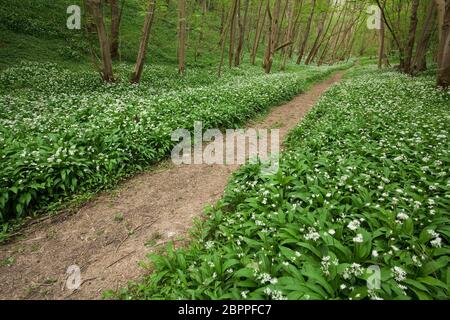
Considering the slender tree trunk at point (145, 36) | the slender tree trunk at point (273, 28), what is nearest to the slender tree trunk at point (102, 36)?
the slender tree trunk at point (145, 36)

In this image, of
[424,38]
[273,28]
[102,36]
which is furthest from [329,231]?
[273,28]

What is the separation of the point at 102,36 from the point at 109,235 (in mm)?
11055

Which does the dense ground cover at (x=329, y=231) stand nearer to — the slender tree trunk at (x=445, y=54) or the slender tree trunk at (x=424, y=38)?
the slender tree trunk at (x=445, y=54)

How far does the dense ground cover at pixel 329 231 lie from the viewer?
10.6 ft

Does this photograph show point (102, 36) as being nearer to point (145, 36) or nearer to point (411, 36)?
point (145, 36)

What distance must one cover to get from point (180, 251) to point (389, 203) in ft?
11.6

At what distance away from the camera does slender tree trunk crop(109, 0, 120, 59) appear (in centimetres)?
1730

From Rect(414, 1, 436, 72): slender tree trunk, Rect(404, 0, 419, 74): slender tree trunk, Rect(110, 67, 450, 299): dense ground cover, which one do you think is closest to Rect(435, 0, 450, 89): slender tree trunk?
Rect(414, 1, 436, 72): slender tree trunk

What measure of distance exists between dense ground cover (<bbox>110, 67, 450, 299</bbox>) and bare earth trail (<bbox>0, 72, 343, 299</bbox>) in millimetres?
556

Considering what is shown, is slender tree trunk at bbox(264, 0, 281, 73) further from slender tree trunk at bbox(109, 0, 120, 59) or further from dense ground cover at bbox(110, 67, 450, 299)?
dense ground cover at bbox(110, 67, 450, 299)

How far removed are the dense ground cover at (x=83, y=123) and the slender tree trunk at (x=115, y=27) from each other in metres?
5.28

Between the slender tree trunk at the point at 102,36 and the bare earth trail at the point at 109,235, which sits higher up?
the slender tree trunk at the point at 102,36

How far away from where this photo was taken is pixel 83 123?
8.31m
